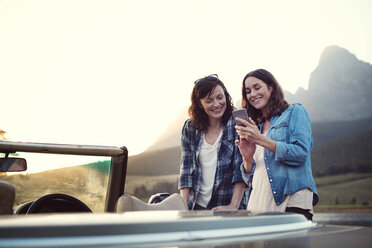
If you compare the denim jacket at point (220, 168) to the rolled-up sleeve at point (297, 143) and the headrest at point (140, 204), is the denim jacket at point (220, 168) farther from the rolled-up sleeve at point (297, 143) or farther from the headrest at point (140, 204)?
the headrest at point (140, 204)

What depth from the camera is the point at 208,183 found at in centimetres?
273

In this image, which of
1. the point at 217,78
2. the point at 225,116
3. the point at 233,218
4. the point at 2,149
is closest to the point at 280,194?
the point at 225,116

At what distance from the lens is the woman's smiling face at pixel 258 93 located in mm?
2527

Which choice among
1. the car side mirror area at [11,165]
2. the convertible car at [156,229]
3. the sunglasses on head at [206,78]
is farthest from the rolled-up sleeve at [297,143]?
the car side mirror area at [11,165]

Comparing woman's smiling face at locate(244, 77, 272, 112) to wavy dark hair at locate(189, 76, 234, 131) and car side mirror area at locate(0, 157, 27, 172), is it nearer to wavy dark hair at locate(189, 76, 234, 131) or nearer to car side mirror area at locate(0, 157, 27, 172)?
wavy dark hair at locate(189, 76, 234, 131)

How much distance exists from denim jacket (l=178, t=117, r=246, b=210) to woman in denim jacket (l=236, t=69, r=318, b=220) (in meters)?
0.19

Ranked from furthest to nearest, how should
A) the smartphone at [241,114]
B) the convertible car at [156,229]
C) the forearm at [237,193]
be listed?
the forearm at [237,193] → the smartphone at [241,114] → the convertible car at [156,229]

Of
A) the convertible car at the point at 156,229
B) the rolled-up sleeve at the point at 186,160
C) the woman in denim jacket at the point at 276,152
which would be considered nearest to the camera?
the convertible car at the point at 156,229

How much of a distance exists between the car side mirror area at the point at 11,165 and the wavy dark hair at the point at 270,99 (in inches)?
54.7

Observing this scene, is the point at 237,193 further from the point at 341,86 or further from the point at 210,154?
the point at 341,86

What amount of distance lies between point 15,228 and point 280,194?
171cm

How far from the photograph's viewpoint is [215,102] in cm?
280

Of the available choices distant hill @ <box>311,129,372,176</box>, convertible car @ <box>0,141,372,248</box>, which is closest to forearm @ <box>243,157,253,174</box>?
convertible car @ <box>0,141,372,248</box>

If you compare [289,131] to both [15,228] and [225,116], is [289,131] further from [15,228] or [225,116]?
[15,228]
